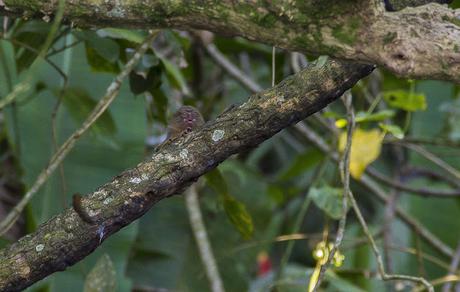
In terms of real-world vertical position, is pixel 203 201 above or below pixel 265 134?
below

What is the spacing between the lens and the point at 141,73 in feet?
5.75

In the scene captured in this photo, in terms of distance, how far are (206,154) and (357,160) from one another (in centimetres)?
93

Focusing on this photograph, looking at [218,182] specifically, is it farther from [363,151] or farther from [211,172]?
[363,151]

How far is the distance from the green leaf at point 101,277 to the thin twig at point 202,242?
72 centimetres

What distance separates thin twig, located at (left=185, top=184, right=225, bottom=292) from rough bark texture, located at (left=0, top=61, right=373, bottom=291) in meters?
1.18

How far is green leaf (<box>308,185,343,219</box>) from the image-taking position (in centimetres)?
197

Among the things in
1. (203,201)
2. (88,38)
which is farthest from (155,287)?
(88,38)

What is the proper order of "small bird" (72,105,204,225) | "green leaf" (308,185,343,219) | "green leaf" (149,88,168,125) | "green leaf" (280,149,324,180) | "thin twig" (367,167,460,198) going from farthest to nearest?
"green leaf" (280,149,324,180)
"thin twig" (367,167,460,198)
"green leaf" (308,185,343,219)
"green leaf" (149,88,168,125)
"small bird" (72,105,204,225)

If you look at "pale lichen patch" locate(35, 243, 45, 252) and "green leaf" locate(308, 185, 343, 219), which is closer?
"pale lichen patch" locate(35, 243, 45, 252)

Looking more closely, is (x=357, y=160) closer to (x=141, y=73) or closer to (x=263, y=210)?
(x=141, y=73)

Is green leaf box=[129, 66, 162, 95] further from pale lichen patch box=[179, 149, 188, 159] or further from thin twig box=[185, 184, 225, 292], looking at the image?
thin twig box=[185, 184, 225, 292]

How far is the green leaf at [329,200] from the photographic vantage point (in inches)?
77.6

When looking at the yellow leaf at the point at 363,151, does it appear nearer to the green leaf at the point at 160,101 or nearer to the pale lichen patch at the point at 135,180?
the green leaf at the point at 160,101

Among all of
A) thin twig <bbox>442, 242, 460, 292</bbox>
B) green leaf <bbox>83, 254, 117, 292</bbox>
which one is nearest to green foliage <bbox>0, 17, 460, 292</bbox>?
green leaf <bbox>83, 254, 117, 292</bbox>
